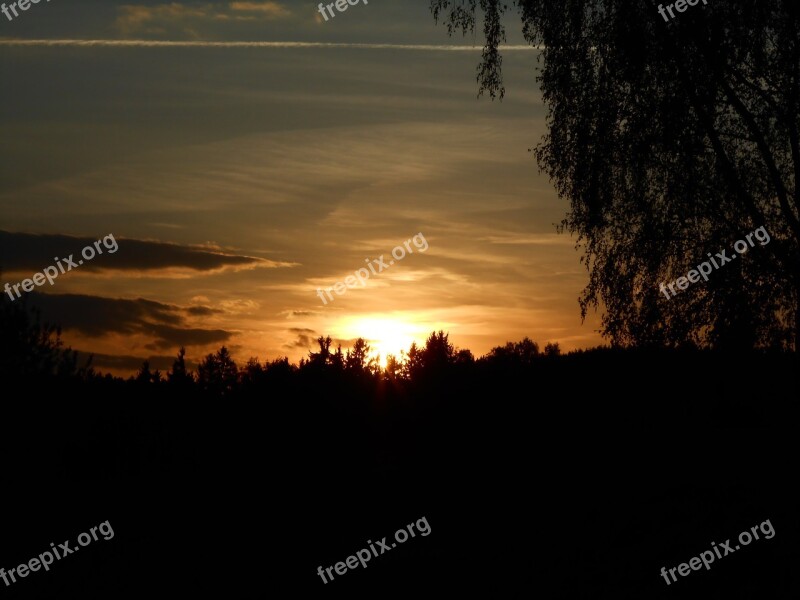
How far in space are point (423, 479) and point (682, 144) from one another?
7.14m

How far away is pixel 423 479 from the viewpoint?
13375 millimetres

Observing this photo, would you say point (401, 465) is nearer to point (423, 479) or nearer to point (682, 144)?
point (423, 479)

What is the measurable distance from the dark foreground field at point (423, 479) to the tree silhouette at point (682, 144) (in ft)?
3.77

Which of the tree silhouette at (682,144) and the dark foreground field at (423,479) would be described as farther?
the tree silhouette at (682,144)

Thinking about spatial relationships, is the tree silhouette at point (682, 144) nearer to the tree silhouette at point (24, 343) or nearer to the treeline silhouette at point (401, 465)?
the treeline silhouette at point (401, 465)

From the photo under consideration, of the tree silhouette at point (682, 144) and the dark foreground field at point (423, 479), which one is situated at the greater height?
the tree silhouette at point (682, 144)

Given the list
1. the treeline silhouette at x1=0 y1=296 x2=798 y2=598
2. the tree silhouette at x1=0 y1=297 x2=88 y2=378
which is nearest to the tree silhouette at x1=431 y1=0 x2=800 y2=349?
the treeline silhouette at x1=0 y1=296 x2=798 y2=598

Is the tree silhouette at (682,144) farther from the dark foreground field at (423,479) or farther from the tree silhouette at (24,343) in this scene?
the tree silhouette at (24,343)

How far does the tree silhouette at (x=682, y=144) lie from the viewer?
595 inches

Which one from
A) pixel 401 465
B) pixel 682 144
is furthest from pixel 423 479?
pixel 682 144

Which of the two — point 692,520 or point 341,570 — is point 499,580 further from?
point 692,520

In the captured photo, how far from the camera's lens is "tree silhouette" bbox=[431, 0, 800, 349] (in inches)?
595

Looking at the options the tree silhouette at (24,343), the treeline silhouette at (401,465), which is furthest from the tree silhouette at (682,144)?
the tree silhouette at (24,343)

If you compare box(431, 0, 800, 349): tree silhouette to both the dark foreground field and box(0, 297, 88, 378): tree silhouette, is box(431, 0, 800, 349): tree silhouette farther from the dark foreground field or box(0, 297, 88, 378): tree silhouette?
box(0, 297, 88, 378): tree silhouette
